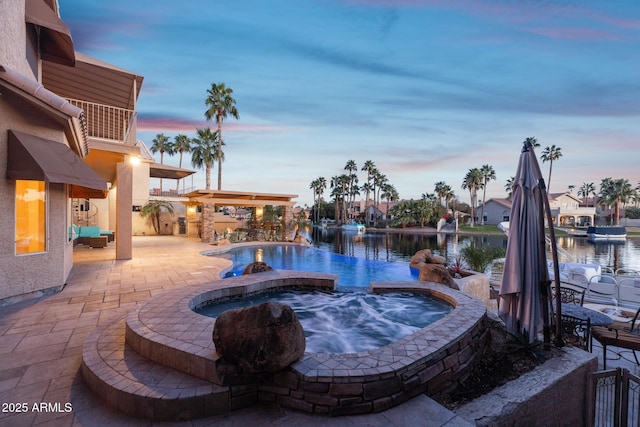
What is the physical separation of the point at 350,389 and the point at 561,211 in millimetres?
70382

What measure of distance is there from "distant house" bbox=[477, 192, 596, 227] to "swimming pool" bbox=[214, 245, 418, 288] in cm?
5151

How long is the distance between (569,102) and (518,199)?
16504 millimetres

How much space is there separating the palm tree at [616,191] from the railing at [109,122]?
72509mm

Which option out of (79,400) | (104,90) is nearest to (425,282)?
(79,400)

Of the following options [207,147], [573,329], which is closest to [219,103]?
[207,147]

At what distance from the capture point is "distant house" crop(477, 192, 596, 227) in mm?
55625

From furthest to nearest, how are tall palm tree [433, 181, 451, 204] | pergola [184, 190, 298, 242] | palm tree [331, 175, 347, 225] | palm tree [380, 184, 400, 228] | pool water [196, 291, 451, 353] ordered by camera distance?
palm tree [331, 175, 347, 225] < palm tree [380, 184, 400, 228] < tall palm tree [433, 181, 451, 204] < pergola [184, 190, 298, 242] < pool water [196, 291, 451, 353]

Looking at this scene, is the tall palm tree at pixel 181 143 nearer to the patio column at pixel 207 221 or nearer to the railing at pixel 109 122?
the patio column at pixel 207 221

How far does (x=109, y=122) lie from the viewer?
35.2 ft

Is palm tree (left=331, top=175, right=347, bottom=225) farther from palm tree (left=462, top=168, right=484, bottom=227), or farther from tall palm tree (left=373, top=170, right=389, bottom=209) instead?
palm tree (left=462, top=168, right=484, bottom=227)

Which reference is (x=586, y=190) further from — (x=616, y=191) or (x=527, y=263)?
(x=527, y=263)

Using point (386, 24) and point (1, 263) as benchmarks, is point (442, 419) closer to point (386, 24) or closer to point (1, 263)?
point (1, 263)

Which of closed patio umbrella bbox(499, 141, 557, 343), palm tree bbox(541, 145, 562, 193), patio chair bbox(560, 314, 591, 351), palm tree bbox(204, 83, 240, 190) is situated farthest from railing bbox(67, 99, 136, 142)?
palm tree bbox(541, 145, 562, 193)

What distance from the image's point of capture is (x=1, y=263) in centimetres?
532
